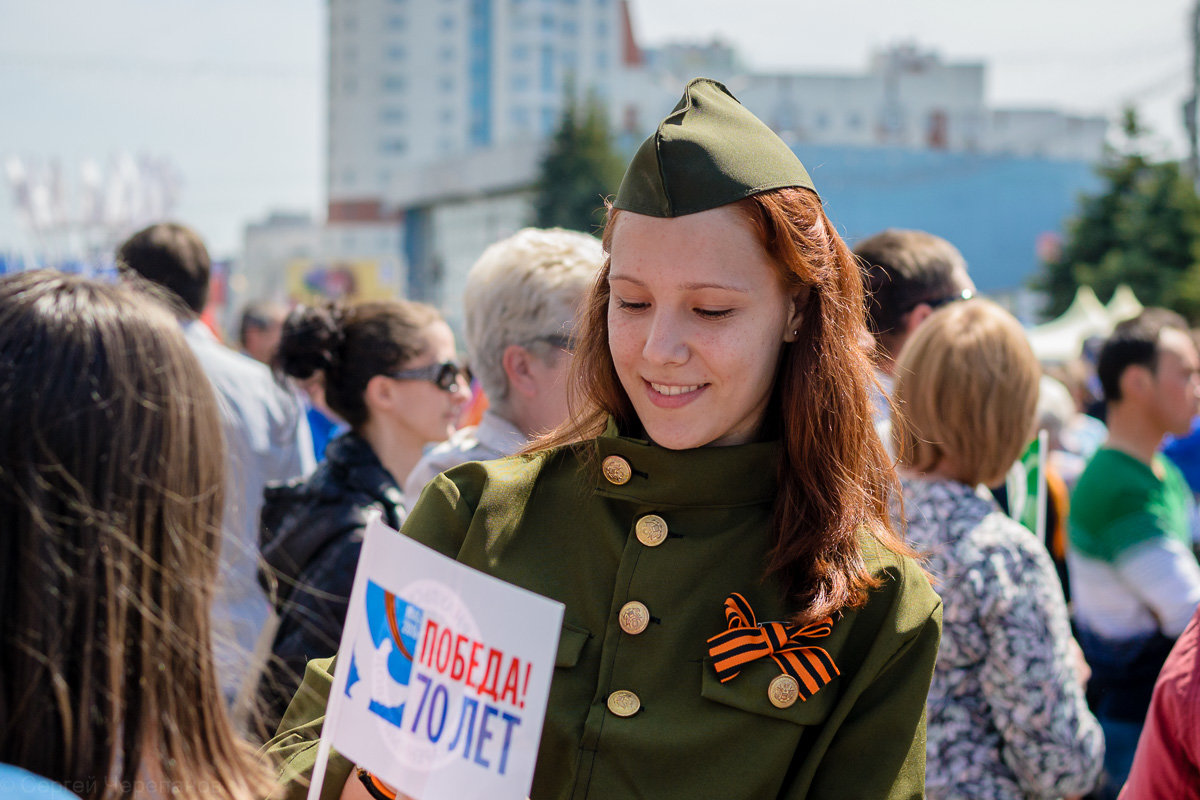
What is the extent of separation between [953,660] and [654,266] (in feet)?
4.70

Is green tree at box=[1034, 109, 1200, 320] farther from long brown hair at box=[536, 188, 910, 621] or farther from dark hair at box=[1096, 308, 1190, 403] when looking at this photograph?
long brown hair at box=[536, 188, 910, 621]

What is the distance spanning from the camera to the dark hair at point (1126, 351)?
14.9ft

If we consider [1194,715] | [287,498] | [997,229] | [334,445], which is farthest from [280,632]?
[997,229]

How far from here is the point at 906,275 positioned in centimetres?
356

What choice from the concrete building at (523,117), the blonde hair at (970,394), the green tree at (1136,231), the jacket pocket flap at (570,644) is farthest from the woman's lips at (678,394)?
the concrete building at (523,117)

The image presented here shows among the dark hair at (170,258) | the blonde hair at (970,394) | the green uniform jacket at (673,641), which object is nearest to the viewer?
the green uniform jacket at (673,641)

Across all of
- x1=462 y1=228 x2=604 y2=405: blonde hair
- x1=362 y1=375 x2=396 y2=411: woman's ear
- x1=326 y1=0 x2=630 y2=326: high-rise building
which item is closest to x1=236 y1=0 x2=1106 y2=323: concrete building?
x1=326 y1=0 x2=630 y2=326: high-rise building

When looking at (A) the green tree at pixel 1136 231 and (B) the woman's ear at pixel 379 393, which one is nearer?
(B) the woman's ear at pixel 379 393

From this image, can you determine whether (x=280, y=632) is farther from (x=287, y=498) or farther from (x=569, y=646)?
(x=569, y=646)

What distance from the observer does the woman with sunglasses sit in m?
2.98

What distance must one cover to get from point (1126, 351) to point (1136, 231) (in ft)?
81.0

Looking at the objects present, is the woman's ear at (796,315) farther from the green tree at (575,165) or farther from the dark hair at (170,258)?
the green tree at (575,165)

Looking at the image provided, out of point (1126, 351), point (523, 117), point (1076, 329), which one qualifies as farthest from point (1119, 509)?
point (523, 117)

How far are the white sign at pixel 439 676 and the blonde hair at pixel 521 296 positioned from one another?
1501 millimetres
